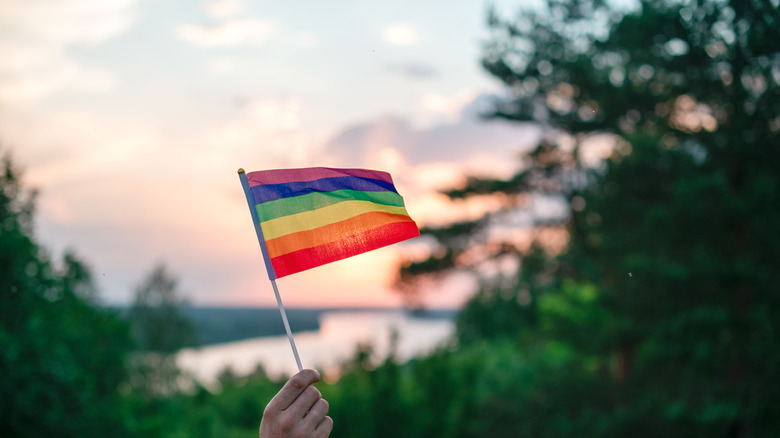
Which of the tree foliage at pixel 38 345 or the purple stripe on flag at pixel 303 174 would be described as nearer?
the purple stripe on flag at pixel 303 174

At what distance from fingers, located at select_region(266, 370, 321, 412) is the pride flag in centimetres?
75

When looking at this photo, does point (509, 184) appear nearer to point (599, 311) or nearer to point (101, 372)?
point (599, 311)

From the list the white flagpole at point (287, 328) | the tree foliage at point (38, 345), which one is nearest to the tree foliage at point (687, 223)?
the tree foliage at point (38, 345)

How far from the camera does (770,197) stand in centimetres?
1066

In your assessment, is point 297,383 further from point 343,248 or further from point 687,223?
point 687,223

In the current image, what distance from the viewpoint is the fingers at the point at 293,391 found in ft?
6.40

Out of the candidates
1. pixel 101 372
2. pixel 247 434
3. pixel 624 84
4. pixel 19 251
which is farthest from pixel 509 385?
pixel 19 251

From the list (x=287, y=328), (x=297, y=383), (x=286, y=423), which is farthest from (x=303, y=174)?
(x=286, y=423)

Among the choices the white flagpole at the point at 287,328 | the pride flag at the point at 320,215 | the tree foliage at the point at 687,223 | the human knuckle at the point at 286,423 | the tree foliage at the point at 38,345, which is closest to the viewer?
the human knuckle at the point at 286,423

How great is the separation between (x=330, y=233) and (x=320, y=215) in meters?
0.10

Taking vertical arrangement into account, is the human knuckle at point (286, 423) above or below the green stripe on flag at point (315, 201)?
below

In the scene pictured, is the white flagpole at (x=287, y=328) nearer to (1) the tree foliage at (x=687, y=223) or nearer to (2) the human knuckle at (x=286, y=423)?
(2) the human knuckle at (x=286, y=423)

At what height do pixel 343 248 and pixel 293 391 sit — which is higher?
pixel 343 248

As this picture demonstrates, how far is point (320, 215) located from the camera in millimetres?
2959
